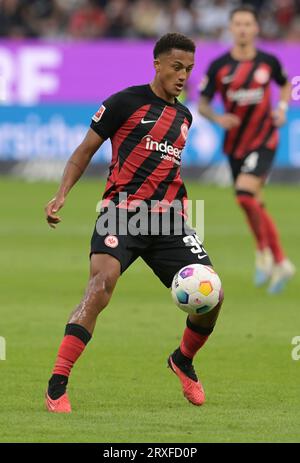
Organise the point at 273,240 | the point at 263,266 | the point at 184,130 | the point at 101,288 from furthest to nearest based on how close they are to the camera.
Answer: the point at 263,266 → the point at 273,240 → the point at 184,130 → the point at 101,288

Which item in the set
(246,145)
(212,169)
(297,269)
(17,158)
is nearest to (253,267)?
(297,269)

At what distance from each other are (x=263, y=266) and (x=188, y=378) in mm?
5231

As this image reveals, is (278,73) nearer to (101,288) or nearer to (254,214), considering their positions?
(254,214)

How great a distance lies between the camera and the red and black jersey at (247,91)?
12969 millimetres

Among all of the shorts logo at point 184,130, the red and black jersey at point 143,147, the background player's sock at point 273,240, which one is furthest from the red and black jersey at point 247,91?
the red and black jersey at point 143,147

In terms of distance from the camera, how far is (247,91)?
1314 cm

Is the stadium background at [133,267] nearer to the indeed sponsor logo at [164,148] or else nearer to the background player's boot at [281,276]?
the background player's boot at [281,276]

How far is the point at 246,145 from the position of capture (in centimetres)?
1296

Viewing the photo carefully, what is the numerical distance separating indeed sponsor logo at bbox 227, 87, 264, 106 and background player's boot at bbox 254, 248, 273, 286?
1675mm

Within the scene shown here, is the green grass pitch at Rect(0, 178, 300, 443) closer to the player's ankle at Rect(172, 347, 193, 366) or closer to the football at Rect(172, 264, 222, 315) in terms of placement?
the player's ankle at Rect(172, 347, 193, 366)

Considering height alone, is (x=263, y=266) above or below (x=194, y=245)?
below

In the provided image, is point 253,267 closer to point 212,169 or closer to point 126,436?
point 126,436

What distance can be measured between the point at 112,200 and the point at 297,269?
22.0 feet

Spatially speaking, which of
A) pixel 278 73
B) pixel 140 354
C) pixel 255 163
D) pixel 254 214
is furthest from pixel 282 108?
pixel 140 354
